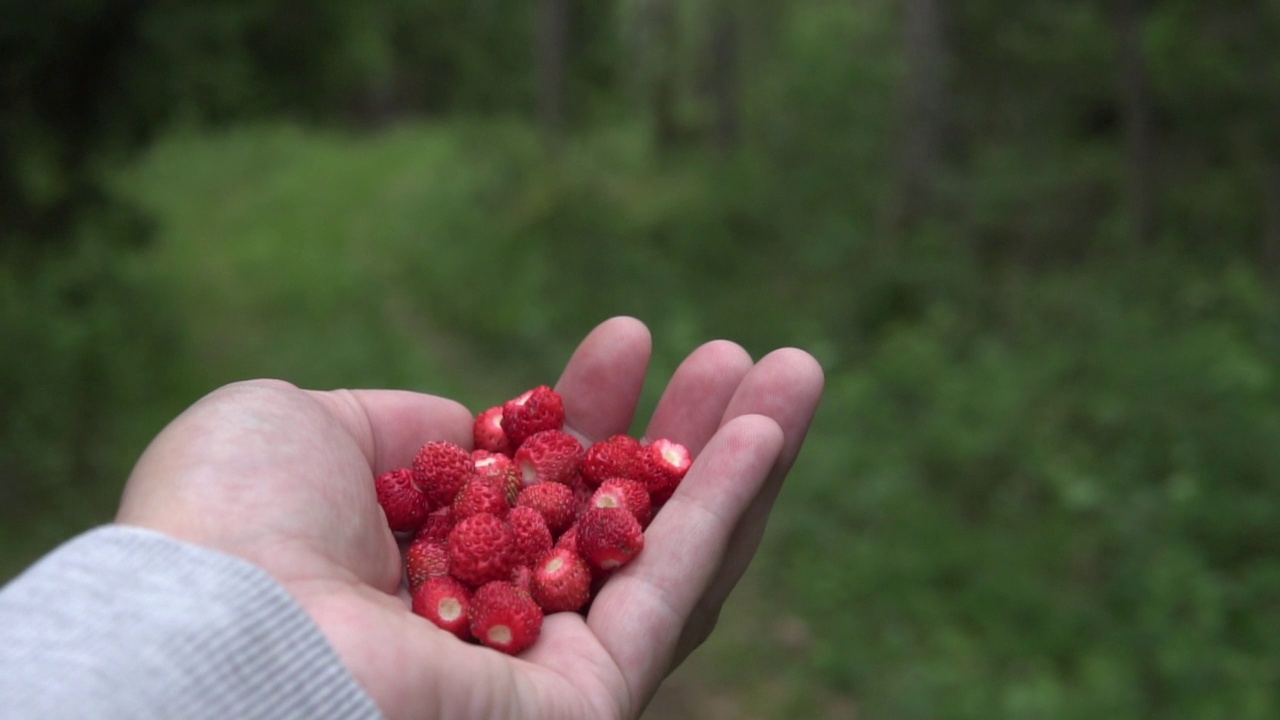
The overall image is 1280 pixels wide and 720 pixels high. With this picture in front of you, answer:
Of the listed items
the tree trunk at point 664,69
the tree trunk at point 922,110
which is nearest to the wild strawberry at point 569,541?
the tree trunk at point 922,110

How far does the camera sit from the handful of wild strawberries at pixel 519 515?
1951 mm

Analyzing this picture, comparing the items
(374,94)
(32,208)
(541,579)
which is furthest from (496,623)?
(374,94)

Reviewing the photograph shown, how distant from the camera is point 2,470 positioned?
193 inches

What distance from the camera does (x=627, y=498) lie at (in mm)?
2242

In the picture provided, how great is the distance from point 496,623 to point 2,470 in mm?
4096

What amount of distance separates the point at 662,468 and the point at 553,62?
492 inches

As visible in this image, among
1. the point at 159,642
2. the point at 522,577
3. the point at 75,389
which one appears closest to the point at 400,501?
the point at 522,577

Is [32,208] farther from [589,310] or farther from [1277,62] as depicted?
[1277,62]

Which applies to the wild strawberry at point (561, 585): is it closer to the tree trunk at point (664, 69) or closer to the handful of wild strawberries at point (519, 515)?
the handful of wild strawberries at point (519, 515)

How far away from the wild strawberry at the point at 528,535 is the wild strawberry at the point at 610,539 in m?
0.11

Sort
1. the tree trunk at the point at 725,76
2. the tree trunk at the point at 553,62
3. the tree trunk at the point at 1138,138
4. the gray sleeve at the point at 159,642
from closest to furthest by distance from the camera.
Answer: the gray sleeve at the point at 159,642, the tree trunk at the point at 1138,138, the tree trunk at the point at 553,62, the tree trunk at the point at 725,76

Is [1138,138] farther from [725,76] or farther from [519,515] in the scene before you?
[725,76]

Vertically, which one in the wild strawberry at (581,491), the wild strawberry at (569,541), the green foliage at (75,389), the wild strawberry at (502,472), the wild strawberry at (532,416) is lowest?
the green foliage at (75,389)

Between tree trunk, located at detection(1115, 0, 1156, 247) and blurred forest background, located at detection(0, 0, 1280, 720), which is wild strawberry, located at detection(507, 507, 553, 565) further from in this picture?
tree trunk, located at detection(1115, 0, 1156, 247)
